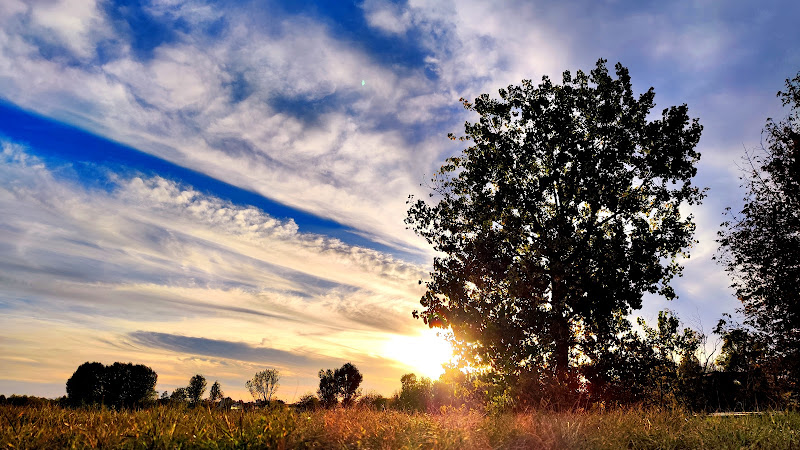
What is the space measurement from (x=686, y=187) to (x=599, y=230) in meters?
4.36

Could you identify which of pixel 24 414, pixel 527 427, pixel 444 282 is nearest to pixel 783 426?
pixel 527 427

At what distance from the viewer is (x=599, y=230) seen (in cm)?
1994

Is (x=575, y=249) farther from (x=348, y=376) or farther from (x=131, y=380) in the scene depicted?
(x=131, y=380)

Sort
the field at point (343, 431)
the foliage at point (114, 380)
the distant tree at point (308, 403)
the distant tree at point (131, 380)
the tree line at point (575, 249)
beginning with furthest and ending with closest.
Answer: the distant tree at point (131, 380), the foliage at point (114, 380), the tree line at point (575, 249), the distant tree at point (308, 403), the field at point (343, 431)

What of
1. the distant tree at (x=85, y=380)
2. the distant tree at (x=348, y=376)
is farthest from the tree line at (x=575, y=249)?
the distant tree at (x=85, y=380)

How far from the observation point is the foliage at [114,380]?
72438 millimetres

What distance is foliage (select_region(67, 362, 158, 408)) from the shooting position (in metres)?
72.4

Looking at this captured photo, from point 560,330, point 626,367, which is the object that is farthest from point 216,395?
point 626,367

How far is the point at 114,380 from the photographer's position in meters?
77.5

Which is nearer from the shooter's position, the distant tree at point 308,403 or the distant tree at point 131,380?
the distant tree at point 308,403

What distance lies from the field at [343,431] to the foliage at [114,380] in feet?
226

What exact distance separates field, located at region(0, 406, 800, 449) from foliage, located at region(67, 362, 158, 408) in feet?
226

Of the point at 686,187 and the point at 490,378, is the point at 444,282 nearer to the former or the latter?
the point at 490,378

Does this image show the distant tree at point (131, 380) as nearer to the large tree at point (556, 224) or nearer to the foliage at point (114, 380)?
the foliage at point (114, 380)
